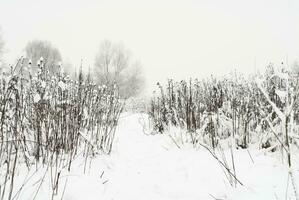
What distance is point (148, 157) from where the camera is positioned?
311 centimetres

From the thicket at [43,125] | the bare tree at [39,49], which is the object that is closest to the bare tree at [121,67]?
the bare tree at [39,49]

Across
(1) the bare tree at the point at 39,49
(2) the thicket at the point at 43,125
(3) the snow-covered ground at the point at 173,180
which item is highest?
(1) the bare tree at the point at 39,49

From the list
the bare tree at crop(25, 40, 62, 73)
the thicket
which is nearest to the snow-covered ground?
the thicket

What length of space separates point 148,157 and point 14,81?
1823 millimetres

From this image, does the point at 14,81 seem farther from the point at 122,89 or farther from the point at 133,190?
the point at 122,89

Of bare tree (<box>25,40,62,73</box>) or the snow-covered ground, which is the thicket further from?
bare tree (<box>25,40,62,73</box>)

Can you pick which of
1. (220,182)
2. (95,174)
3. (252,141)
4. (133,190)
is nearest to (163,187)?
(133,190)

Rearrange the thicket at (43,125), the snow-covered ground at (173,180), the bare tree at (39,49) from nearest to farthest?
the snow-covered ground at (173,180)
the thicket at (43,125)
the bare tree at (39,49)

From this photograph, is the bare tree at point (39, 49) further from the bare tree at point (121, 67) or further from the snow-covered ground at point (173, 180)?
the snow-covered ground at point (173, 180)

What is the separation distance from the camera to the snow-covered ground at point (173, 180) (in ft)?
5.50

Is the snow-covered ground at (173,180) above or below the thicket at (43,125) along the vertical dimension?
below

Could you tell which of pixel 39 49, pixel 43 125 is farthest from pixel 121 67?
pixel 43 125

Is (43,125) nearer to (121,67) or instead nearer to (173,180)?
(173,180)

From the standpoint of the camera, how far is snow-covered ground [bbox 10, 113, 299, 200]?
5.50 ft
